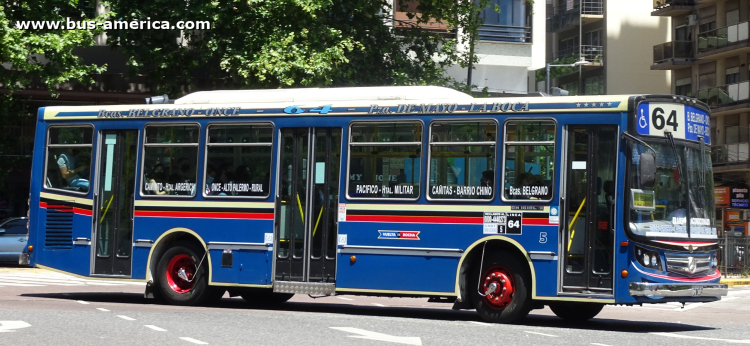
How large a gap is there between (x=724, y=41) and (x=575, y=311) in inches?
1417

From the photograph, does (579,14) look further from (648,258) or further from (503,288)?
(648,258)

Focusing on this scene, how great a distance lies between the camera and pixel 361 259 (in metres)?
15.3

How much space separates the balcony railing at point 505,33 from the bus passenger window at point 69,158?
27.6m

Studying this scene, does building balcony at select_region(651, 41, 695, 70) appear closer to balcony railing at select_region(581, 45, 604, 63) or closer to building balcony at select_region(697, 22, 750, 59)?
building balcony at select_region(697, 22, 750, 59)

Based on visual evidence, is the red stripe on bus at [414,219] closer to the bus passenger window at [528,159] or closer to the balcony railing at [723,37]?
the bus passenger window at [528,159]

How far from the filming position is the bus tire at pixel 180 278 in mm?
16625

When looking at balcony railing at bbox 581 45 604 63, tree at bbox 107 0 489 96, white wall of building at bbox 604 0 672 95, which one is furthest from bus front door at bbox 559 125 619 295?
balcony railing at bbox 581 45 604 63

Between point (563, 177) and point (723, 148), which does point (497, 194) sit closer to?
point (563, 177)

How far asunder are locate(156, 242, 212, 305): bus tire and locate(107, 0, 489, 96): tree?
1055 cm

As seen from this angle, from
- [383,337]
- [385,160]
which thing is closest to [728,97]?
[385,160]

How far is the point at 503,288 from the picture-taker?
1443 cm

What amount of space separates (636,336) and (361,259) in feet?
12.8

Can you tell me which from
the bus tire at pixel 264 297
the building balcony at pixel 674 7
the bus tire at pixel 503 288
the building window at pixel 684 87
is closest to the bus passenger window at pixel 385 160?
the bus tire at pixel 503 288

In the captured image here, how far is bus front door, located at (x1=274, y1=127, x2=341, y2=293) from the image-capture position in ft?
51.2
